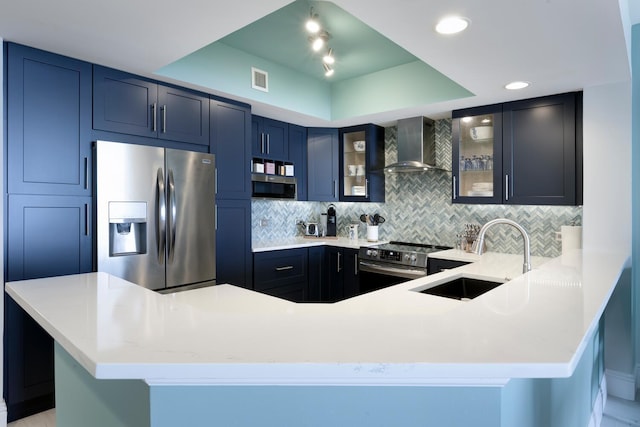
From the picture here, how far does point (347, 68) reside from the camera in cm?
358

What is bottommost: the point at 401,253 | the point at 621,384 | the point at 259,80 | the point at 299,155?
the point at 621,384

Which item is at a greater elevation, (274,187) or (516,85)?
(516,85)

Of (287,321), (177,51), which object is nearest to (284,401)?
(287,321)

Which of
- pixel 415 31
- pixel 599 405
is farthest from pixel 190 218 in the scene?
pixel 599 405

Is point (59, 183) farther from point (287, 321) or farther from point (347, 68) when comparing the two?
point (347, 68)

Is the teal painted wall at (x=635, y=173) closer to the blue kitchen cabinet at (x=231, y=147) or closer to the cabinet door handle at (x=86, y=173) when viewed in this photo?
the blue kitchen cabinet at (x=231, y=147)

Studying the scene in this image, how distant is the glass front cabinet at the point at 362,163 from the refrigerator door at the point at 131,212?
7.29 ft

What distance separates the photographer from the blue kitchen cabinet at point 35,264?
7.21 feet

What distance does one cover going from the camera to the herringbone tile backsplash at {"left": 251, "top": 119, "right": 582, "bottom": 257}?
3.32m

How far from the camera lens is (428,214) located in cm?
409

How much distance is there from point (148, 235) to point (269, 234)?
1.83 metres

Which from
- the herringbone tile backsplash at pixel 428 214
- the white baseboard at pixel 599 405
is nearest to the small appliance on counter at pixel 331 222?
the herringbone tile backsplash at pixel 428 214

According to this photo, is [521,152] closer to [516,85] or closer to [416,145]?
[516,85]

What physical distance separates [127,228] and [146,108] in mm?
871
